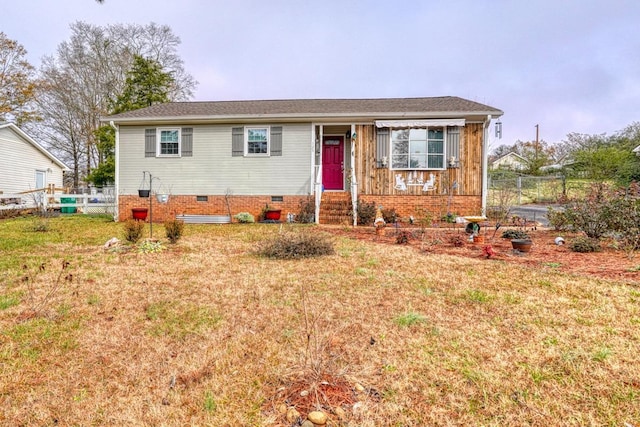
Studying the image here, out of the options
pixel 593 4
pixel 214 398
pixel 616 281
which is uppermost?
pixel 593 4

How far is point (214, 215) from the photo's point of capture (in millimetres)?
12555

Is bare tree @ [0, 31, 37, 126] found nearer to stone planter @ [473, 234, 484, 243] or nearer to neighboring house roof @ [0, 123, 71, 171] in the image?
neighboring house roof @ [0, 123, 71, 171]

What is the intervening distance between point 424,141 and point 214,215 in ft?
26.7

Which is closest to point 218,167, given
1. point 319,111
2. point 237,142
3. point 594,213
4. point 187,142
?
point 237,142

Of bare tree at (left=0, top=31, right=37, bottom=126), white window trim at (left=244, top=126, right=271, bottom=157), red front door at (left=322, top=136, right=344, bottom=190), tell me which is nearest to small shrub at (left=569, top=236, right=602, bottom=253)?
red front door at (left=322, top=136, right=344, bottom=190)

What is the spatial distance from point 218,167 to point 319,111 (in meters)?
4.34

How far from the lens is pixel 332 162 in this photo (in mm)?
13633

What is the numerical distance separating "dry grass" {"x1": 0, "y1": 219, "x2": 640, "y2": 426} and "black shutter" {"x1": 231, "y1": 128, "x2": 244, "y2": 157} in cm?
845

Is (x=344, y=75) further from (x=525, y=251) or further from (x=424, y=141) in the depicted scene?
(x=525, y=251)

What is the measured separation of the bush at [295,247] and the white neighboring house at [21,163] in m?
19.2

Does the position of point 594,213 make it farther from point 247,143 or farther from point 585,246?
point 247,143

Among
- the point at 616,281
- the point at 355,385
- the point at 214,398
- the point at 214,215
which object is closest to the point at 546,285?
the point at 616,281

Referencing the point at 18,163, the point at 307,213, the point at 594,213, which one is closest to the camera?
the point at 594,213

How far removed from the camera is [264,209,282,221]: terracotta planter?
39.7ft
